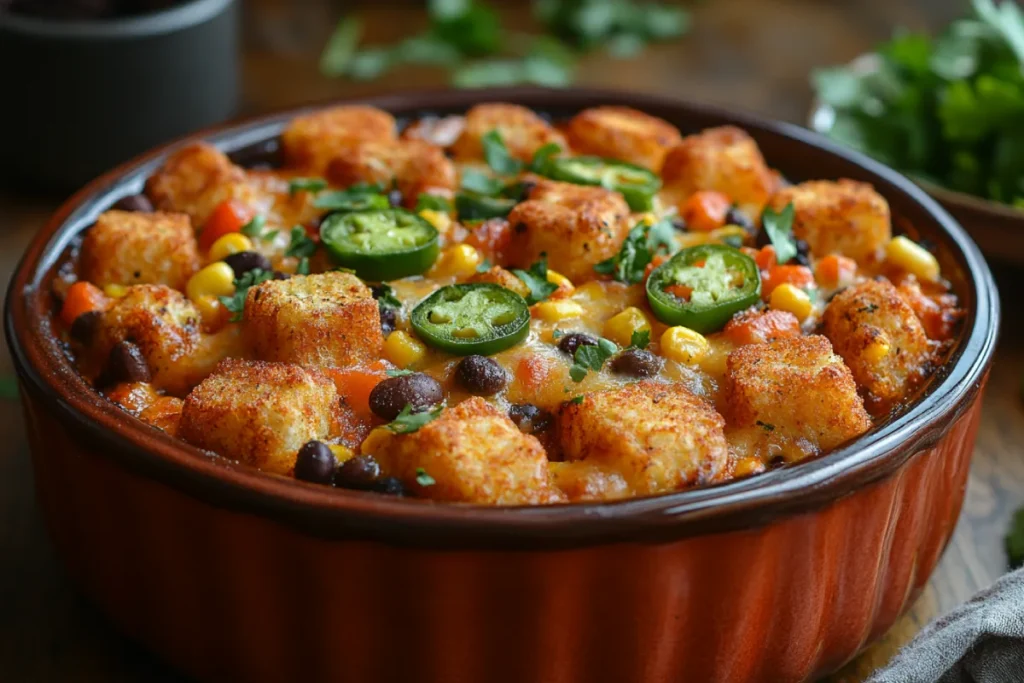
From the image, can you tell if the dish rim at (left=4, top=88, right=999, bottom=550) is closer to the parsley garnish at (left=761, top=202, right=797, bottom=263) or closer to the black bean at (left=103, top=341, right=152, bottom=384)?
the black bean at (left=103, top=341, right=152, bottom=384)

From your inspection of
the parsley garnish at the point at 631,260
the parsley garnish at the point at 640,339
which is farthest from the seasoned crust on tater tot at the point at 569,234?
the parsley garnish at the point at 640,339

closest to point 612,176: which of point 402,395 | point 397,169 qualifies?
point 397,169

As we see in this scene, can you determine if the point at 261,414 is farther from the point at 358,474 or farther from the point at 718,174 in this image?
the point at 718,174

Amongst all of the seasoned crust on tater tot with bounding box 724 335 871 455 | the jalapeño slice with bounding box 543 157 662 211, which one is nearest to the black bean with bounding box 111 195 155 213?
the jalapeño slice with bounding box 543 157 662 211

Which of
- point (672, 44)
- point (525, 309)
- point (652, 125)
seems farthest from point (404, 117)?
point (672, 44)

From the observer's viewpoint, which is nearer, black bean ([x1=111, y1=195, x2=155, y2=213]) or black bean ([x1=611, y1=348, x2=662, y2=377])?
black bean ([x1=611, y1=348, x2=662, y2=377])
